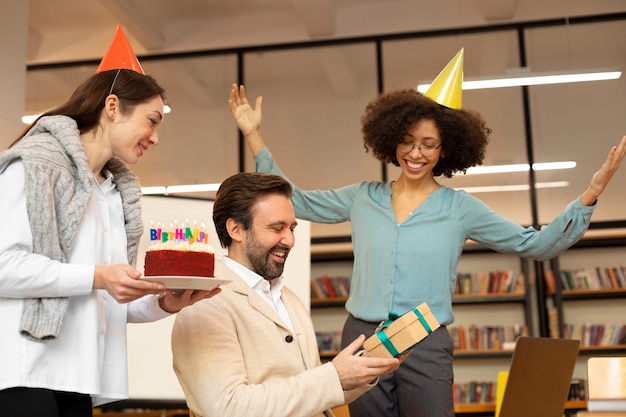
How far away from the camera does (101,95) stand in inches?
70.1

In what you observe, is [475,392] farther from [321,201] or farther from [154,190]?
[321,201]

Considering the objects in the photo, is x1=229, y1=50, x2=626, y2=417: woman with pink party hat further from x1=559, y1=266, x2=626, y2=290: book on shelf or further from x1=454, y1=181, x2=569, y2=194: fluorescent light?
x1=559, y1=266, x2=626, y2=290: book on shelf

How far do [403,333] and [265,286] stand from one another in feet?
1.48

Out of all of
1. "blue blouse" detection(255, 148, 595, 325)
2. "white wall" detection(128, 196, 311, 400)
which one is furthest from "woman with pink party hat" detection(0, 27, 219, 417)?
"white wall" detection(128, 196, 311, 400)

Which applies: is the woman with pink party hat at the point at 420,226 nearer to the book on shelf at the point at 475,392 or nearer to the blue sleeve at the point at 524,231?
the blue sleeve at the point at 524,231

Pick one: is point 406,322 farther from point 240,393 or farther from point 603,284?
point 603,284

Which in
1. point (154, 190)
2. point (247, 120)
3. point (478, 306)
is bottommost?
point (478, 306)

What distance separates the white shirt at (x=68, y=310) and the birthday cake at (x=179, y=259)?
0.12 m

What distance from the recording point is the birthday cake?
1.56 meters

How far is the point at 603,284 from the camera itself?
24.6 feet

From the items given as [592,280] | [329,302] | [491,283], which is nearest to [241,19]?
[329,302]

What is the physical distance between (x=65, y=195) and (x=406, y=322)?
0.76m

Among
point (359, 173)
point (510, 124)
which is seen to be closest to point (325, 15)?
point (359, 173)

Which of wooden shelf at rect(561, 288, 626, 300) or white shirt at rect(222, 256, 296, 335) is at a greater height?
wooden shelf at rect(561, 288, 626, 300)
